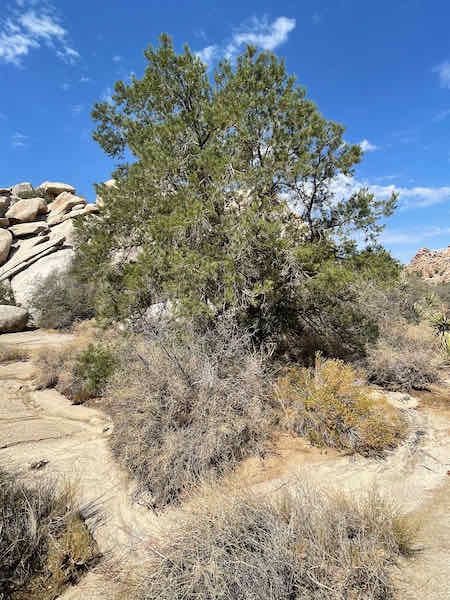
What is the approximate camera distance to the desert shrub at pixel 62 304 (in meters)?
17.1

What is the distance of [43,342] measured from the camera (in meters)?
13.5

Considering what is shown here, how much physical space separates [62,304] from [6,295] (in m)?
4.56

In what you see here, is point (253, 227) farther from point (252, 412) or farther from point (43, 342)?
point (43, 342)

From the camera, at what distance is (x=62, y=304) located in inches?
694

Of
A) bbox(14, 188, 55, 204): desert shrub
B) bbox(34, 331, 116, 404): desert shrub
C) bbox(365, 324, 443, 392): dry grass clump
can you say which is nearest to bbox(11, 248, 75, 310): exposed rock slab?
bbox(14, 188, 55, 204): desert shrub

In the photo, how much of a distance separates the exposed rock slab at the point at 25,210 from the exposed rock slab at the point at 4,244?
9.46 ft

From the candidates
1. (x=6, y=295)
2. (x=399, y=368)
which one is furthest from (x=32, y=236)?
(x=399, y=368)

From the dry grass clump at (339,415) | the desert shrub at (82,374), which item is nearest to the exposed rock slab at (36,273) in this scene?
the desert shrub at (82,374)

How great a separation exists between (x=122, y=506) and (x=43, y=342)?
456 inches

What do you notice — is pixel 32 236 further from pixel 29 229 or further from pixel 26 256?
pixel 26 256

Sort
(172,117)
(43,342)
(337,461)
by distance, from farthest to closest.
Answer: (43,342) → (172,117) → (337,461)

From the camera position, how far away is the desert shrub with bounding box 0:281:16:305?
18.7 metres

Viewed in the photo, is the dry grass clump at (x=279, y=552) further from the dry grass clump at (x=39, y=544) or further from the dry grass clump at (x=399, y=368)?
the dry grass clump at (x=399, y=368)

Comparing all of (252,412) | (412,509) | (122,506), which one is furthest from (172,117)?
(412,509)
